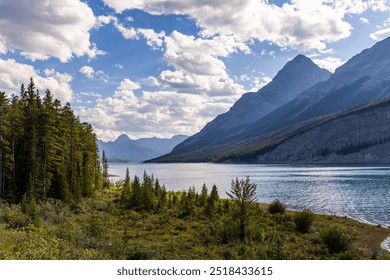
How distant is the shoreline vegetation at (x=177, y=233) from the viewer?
2181 centimetres

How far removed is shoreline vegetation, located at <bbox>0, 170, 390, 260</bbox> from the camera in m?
21.8

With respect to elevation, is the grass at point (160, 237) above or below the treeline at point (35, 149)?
below

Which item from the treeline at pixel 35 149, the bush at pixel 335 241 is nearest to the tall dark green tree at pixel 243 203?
the bush at pixel 335 241

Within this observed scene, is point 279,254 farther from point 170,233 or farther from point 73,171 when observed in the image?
point 73,171

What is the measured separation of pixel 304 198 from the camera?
7856cm

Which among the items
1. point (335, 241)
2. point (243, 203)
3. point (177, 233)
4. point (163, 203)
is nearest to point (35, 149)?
point (163, 203)

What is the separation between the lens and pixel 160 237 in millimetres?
33750

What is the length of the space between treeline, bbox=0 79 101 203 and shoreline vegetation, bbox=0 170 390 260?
11.1 feet

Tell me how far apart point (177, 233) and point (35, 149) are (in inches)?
855

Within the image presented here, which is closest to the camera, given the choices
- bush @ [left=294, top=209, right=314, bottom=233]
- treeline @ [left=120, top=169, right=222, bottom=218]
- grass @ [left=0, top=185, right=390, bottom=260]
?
grass @ [left=0, top=185, right=390, bottom=260]

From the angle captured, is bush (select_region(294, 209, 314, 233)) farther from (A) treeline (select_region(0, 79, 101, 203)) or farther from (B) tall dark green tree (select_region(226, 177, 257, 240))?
(A) treeline (select_region(0, 79, 101, 203))

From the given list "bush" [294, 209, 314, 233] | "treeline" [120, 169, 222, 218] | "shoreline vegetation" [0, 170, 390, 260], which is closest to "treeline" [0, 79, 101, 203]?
"shoreline vegetation" [0, 170, 390, 260]

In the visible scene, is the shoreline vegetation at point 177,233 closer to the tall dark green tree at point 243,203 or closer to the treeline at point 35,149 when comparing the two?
the tall dark green tree at point 243,203

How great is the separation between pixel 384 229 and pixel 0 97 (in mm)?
47463
